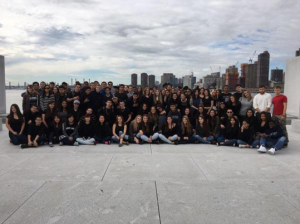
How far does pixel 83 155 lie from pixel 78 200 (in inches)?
106

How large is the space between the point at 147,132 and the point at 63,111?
296cm

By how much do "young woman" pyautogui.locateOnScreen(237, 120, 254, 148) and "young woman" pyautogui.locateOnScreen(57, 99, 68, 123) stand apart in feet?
18.4

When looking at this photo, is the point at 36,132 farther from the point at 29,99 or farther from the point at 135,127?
the point at 135,127

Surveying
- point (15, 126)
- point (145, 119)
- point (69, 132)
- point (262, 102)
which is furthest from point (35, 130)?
point (262, 102)

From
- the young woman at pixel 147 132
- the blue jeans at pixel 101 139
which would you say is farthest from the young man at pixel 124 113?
the blue jeans at pixel 101 139

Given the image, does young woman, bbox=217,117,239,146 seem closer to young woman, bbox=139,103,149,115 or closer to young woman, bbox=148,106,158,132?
young woman, bbox=148,106,158,132

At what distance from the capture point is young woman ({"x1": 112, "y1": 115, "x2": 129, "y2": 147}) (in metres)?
7.49

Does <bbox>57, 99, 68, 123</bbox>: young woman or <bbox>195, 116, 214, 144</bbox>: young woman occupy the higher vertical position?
<bbox>57, 99, 68, 123</bbox>: young woman

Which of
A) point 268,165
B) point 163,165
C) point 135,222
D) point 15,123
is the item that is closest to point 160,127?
point 163,165

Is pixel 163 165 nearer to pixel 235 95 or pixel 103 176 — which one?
pixel 103 176

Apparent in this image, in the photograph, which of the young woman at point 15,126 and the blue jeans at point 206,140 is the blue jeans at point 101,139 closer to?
the young woman at point 15,126

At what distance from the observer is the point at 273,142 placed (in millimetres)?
6859

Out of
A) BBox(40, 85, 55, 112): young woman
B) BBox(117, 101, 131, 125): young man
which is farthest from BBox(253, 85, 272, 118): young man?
BBox(40, 85, 55, 112): young woman

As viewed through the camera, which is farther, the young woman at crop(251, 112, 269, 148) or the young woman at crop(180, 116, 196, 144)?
the young woman at crop(180, 116, 196, 144)
